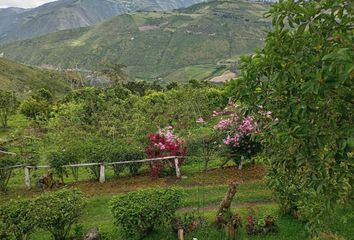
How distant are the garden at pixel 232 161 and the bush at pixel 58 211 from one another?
0.03 m

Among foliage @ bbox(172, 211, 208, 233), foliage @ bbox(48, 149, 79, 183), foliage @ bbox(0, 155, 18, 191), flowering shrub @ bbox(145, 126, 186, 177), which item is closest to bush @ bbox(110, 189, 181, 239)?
foliage @ bbox(172, 211, 208, 233)

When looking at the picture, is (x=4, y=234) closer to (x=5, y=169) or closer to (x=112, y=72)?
(x=5, y=169)

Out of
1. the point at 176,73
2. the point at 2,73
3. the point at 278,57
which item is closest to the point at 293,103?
the point at 278,57

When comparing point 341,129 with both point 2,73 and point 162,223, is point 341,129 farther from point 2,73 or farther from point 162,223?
point 2,73

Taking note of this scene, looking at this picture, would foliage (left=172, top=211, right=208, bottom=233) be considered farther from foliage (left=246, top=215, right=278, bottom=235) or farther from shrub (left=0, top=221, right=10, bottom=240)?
shrub (left=0, top=221, right=10, bottom=240)

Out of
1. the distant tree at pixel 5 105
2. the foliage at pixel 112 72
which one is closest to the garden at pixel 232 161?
the distant tree at pixel 5 105

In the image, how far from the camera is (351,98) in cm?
351

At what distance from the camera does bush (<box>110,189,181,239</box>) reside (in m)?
10.8

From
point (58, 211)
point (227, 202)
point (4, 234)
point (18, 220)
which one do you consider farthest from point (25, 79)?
point (227, 202)

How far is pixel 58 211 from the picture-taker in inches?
424

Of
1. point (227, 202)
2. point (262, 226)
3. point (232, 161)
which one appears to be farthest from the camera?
point (232, 161)

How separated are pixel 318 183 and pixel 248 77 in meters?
1.23

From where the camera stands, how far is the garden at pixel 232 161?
3.54 metres

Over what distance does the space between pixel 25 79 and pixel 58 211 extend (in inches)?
4729
